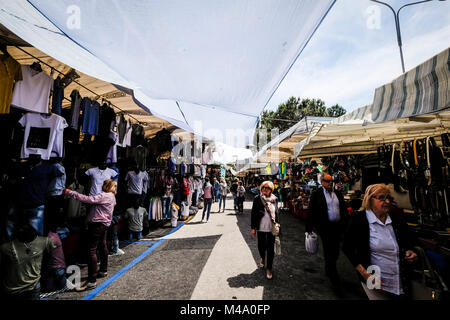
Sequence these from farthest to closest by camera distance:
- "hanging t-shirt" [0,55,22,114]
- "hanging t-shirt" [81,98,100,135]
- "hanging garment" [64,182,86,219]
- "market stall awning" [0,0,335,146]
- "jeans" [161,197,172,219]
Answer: "jeans" [161,197,172,219]
"hanging garment" [64,182,86,219]
"hanging t-shirt" [81,98,100,135]
"hanging t-shirt" [0,55,22,114]
"market stall awning" [0,0,335,146]

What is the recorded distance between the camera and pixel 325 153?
627 centimetres

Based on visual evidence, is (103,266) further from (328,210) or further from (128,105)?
(328,210)

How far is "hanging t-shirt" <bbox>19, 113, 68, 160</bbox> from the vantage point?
2.95 meters

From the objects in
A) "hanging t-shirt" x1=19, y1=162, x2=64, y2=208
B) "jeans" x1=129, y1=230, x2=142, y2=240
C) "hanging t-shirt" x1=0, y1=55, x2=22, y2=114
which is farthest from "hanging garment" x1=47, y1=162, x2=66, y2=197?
"jeans" x1=129, y1=230, x2=142, y2=240

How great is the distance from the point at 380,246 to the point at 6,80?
17.3 feet

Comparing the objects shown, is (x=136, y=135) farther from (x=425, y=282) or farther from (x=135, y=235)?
(x=425, y=282)

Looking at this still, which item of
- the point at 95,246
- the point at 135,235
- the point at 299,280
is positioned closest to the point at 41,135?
the point at 95,246

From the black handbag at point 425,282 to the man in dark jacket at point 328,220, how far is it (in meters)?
1.17

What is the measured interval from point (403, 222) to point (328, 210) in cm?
134

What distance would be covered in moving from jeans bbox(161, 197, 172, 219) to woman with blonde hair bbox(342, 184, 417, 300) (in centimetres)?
654

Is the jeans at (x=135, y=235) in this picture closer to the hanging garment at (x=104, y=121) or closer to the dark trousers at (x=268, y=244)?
the hanging garment at (x=104, y=121)

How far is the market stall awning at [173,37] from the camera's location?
79.5 inches

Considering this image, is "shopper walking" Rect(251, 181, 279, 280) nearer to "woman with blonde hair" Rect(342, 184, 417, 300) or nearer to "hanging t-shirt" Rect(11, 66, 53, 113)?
"woman with blonde hair" Rect(342, 184, 417, 300)
